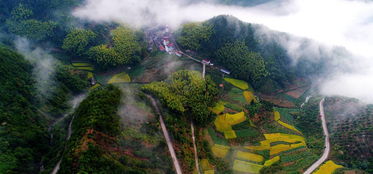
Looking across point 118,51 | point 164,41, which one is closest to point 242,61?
point 164,41

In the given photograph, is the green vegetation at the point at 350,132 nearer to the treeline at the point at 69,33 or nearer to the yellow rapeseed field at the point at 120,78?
the yellow rapeseed field at the point at 120,78

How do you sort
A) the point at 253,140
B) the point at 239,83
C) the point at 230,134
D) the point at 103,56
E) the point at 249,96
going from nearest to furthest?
the point at 253,140 → the point at 230,134 → the point at 249,96 → the point at 239,83 → the point at 103,56

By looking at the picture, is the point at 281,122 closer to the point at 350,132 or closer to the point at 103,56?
the point at 350,132

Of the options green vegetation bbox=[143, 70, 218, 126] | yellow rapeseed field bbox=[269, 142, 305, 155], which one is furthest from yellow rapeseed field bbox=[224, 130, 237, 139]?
yellow rapeseed field bbox=[269, 142, 305, 155]

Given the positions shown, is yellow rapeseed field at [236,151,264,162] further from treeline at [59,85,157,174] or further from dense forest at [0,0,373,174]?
treeline at [59,85,157,174]

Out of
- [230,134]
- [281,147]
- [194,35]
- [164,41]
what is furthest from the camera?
[164,41]

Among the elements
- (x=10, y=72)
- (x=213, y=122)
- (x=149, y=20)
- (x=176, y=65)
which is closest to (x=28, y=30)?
(x=10, y=72)
